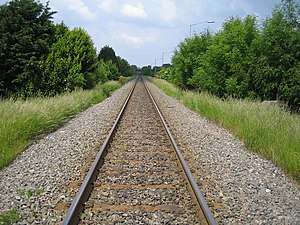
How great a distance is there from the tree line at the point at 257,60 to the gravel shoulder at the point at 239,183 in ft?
17.5

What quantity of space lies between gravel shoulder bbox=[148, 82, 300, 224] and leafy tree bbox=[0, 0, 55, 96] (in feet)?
34.7

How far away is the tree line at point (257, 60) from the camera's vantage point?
Answer: 12.8 m

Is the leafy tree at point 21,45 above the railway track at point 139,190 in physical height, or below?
above

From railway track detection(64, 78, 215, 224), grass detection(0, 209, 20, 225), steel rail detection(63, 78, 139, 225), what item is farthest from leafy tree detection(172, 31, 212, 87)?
grass detection(0, 209, 20, 225)

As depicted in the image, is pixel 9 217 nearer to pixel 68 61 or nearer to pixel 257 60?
pixel 257 60

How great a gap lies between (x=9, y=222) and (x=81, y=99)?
1278cm

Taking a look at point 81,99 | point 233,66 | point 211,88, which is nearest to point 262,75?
point 233,66

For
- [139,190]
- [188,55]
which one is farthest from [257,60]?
[188,55]

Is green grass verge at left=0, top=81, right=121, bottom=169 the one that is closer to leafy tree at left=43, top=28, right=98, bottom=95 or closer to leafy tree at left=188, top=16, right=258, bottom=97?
leafy tree at left=43, top=28, right=98, bottom=95

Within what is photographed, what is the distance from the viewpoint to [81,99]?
53.7 ft

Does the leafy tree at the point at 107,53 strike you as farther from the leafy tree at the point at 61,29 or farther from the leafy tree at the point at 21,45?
the leafy tree at the point at 21,45

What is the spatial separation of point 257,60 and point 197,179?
984 centimetres

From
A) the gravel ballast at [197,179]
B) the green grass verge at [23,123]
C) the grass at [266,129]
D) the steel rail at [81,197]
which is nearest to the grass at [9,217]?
the gravel ballast at [197,179]

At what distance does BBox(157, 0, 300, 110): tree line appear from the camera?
12844mm
